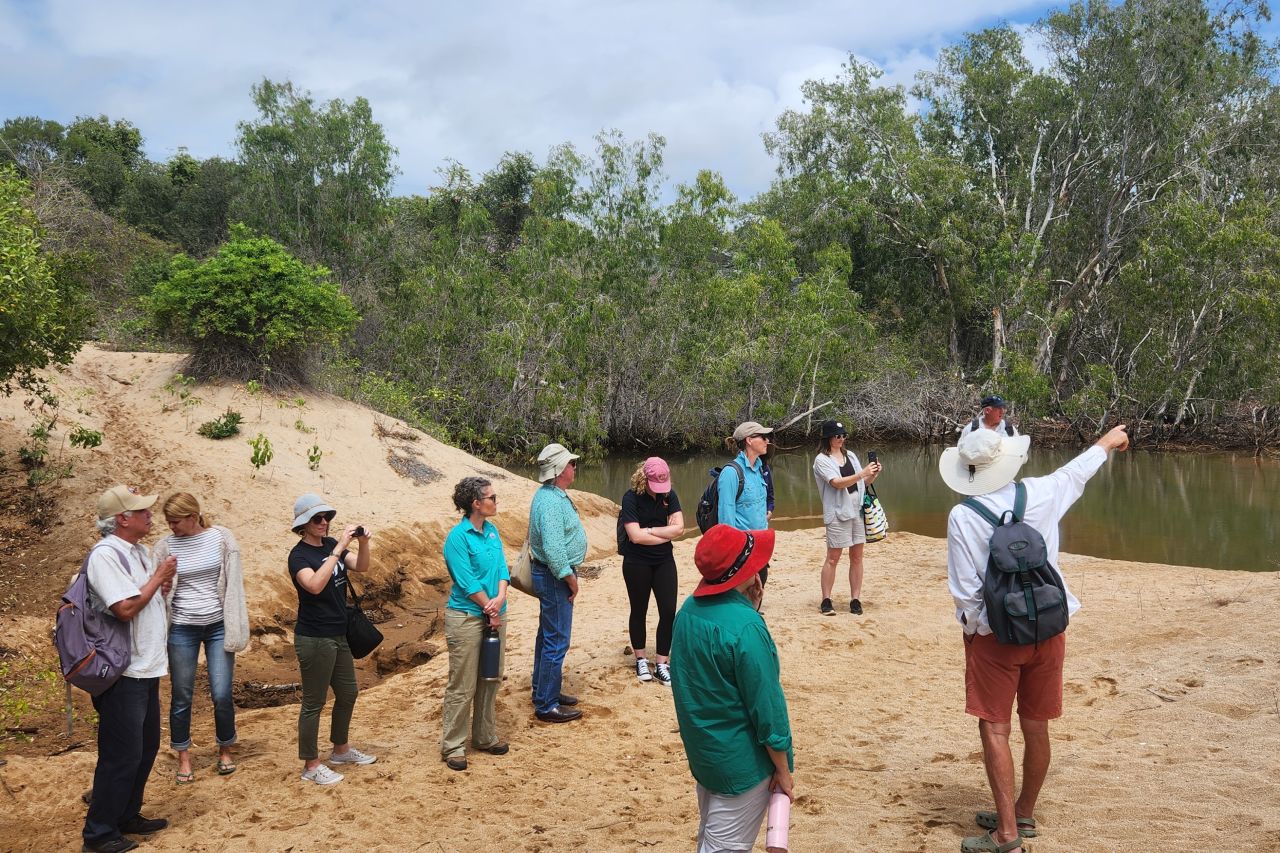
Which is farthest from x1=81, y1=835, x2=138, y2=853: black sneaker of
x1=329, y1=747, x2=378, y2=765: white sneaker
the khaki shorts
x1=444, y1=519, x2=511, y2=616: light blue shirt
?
the khaki shorts

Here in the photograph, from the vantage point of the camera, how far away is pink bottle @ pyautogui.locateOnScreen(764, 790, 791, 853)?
2967mm

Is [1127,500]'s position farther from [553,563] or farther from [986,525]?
[986,525]

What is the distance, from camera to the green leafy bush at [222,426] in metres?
12.4

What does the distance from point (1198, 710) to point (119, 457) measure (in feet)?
38.1

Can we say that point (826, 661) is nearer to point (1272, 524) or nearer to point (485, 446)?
point (1272, 524)

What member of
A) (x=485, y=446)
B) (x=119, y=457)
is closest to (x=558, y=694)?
(x=119, y=457)

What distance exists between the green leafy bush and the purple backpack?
8548 mm

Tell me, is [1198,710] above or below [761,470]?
below

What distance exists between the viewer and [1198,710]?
5.71 meters

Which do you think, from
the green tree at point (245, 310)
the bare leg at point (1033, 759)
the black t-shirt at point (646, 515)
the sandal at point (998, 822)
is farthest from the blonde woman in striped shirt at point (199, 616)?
the green tree at point (245, 310)

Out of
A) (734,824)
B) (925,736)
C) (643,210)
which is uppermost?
(643,210)

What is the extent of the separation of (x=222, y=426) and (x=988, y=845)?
1129cm

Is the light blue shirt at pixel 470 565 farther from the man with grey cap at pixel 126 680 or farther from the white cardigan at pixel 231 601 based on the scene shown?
the man with grey cap at pixel 126 680

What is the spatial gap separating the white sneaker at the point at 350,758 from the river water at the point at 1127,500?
10.7 meters
